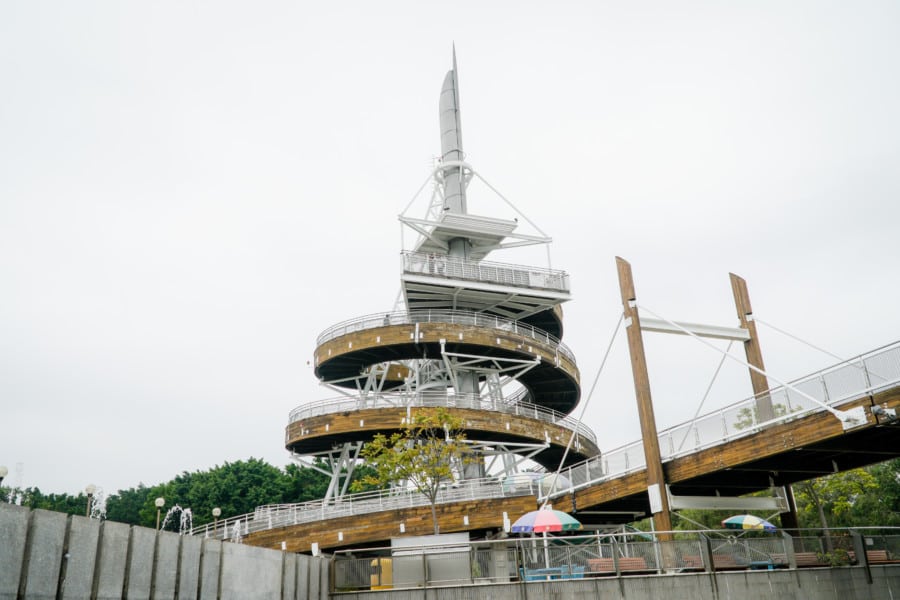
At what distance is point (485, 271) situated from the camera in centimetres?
4738

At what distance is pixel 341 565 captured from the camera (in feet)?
68.7

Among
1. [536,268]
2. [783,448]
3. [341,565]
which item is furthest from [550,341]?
[341,565]

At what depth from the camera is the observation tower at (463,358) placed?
4169 centimetres

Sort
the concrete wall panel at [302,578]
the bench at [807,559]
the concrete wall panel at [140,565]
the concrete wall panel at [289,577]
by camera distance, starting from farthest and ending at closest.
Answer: the bench at [807,559], the concrete wall panel at [302,578], the concrete wall panel at [289,577], the concrete wall panel at [140,565]

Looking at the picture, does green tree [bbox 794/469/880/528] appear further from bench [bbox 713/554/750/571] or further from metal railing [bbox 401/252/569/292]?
bench [bbox 713/554/750/571]

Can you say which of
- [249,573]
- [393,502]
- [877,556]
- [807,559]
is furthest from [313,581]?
[877,556]

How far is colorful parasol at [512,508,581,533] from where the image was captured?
23.9 m

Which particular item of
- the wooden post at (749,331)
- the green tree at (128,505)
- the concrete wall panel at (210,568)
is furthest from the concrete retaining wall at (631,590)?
the green tree at (128,505)

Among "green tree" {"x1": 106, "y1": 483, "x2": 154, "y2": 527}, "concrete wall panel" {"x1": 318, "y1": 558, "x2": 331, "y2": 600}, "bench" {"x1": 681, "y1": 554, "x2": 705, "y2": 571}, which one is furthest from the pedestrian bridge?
"green tree" {"x1": 106, "y1": 483, "x2": 154, "y2": 527}

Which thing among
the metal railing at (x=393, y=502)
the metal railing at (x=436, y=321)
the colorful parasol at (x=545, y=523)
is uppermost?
the metal railing at (x=436, y=321)

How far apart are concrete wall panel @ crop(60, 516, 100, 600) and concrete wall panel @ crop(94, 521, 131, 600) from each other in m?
0.14

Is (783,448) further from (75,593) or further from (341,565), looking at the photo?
(75,593)

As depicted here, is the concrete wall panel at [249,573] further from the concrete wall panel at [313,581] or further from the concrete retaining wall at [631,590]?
the concrete retaining wall at [631,590]

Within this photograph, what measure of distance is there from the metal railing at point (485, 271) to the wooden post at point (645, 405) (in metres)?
17.8
